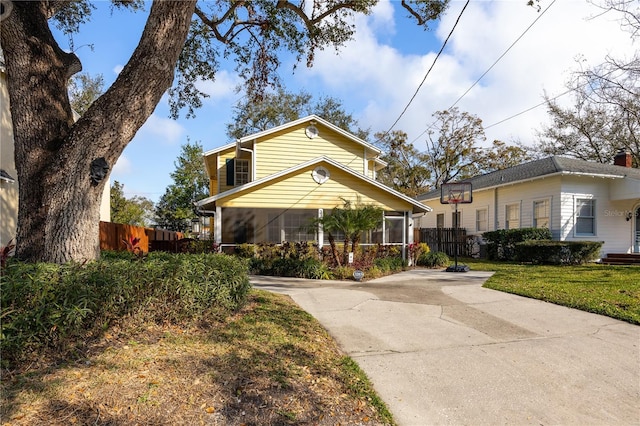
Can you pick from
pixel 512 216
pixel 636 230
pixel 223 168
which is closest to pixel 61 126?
pixel 223 168

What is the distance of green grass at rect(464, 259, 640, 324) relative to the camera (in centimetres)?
650

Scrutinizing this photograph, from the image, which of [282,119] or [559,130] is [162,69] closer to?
[282,119]

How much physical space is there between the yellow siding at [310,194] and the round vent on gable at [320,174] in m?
0.14

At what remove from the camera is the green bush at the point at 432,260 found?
1399 cm

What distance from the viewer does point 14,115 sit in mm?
4602

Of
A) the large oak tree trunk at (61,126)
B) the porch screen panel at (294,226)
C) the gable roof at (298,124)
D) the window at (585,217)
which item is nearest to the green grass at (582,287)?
the window at (585,217)

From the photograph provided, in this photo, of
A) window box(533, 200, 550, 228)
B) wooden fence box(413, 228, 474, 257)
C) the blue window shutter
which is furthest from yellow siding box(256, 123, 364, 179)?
window box(533, 200, 550, 228)

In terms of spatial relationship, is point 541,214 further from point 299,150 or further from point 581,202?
point 299,150

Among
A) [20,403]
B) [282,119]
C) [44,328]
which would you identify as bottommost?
[20,403]

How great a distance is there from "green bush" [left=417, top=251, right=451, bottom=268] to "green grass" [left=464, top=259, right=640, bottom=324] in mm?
2425

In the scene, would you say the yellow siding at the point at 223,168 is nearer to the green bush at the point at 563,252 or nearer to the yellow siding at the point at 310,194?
the yellow siding at the point at 310,194

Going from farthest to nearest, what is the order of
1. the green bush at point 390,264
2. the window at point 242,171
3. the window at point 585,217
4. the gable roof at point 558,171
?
the window at point 242,171 < the window at point 585,217 < the gable roof at point 558,171 < the green bush at point 390,264

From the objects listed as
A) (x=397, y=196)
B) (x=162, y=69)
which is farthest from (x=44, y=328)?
(x=397, y=196)

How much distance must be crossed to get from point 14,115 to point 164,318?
328cm
